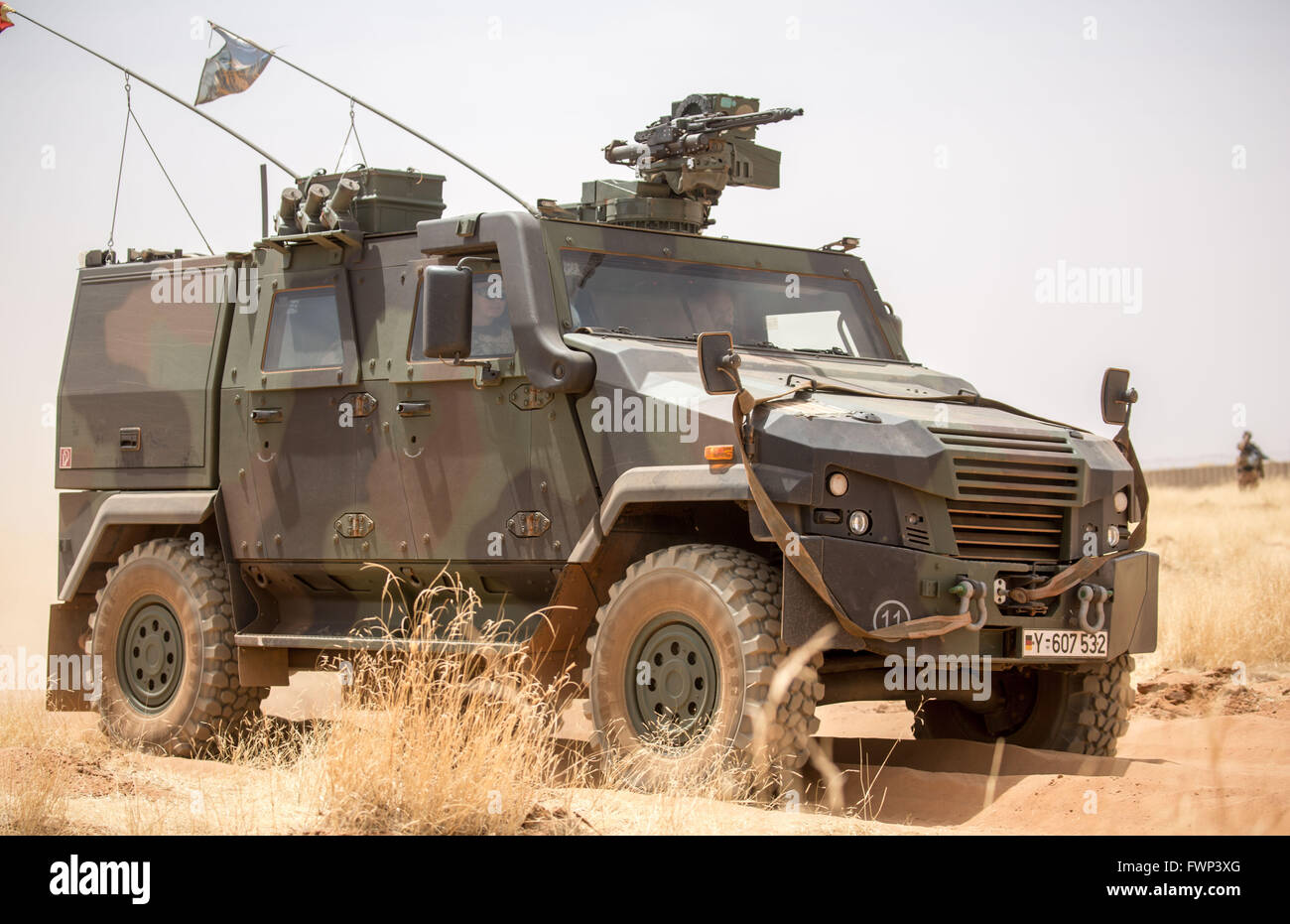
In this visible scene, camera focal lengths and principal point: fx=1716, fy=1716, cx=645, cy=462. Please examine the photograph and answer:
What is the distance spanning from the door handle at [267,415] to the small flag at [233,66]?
347 centimetres

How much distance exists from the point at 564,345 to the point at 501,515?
0.93 metres

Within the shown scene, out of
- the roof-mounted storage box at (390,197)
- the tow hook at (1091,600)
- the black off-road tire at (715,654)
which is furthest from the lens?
the roof-mounted storage box at (390,197)

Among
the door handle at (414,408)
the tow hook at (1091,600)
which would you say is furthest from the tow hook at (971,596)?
the door handle at (414,408)

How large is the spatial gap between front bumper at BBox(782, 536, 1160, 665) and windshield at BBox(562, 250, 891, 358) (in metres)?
2.04

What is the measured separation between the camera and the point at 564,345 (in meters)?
8.16

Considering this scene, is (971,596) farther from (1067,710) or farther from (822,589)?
(1067,710)

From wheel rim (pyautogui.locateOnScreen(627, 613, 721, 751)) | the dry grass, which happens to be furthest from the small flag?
the dry grass

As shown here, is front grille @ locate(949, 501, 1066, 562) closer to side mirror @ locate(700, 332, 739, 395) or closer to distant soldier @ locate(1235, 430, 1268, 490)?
side mirror @ locate(700, 332, 739, 395)

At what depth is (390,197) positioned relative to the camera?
9789 mm

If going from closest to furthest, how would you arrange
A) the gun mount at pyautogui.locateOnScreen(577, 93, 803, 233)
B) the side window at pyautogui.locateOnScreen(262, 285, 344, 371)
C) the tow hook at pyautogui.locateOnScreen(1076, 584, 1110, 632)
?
the tow hook at pyautogui.locateOnScreen(1076, 584, 1110, 632)
the side window at pyautogui.locateOnScreen(262, 285, 344, 371)
the gun mount at pyautogui.locateOnScreen(577, 93, 803, 233)

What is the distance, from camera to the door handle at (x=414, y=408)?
8.77 m

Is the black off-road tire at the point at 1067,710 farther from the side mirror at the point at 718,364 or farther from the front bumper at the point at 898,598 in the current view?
the side mirror at the point at 718,364

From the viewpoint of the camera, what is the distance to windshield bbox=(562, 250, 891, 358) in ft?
28.1
